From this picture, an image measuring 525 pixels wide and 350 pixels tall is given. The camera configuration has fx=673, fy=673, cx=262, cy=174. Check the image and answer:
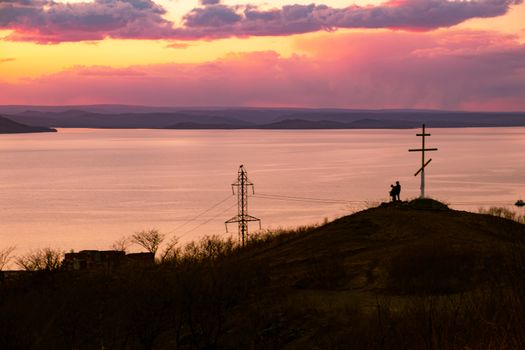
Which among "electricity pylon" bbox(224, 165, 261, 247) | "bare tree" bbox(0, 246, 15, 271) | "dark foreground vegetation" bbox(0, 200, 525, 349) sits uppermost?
"electricity pylon" bbox(224, 165, 261, 247)

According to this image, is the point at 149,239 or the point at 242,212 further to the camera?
the point at 149,239

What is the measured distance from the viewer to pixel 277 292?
26047mm

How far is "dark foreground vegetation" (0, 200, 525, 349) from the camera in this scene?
2207 centimetres

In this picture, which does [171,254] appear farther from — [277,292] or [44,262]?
[277,292]

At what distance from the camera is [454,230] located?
3192 cm

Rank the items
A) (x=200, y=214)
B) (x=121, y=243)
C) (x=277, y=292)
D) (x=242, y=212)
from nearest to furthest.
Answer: (x=277, y=292) < (x=242, y=212) < (x=121, y=243) < (x=200, y=214)

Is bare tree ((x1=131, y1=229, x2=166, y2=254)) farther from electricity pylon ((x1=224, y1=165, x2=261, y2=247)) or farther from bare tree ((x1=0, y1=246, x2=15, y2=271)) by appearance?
bare tree ((x1=0, y1=246, x2=15, y2=271))

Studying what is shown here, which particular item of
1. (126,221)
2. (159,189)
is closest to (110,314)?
(126,221)

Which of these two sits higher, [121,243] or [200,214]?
[200,214]

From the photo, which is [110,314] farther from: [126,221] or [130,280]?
[126,221]

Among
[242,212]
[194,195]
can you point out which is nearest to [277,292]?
[242,212]

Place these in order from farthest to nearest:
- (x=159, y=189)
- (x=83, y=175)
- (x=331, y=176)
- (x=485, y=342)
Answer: (x=83, y=175) → (x=331, y=176) → (x=159, y=189) → (x=485, y=342)

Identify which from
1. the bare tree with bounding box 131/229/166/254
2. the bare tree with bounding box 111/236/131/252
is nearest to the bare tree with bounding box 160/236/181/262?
the bare tree with bounding box 131/229/166/254

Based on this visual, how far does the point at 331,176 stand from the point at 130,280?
Result: 129865 mm
